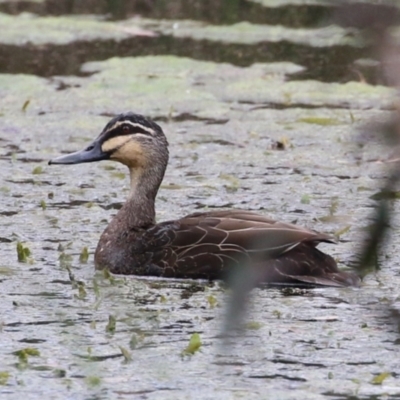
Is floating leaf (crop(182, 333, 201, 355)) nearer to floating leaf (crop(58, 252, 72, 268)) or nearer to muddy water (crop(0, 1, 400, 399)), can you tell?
muddy water (crop(0, 1, 400, 399))

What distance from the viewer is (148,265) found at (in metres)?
6.34

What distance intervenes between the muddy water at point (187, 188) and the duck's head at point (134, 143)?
0.55 m

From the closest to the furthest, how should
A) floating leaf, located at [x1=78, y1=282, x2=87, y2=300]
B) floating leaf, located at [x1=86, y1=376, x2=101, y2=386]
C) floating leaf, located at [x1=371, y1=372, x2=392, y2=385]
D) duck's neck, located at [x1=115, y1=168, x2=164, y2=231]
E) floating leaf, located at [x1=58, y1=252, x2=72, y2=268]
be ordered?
floating leaf, located at [x1=86, y1=376, x2=101, y2=386], floating leaf, located at [x1=371, y1=372, x2=392, y2=385], floating leaf, located at [x1=78, y1=282, x2=87, y2=300], floating leaf, located at [x1=58, y1=252, x2=72, y2=268], duck's neck, located at [x1=115, y1=168, x2=164, y2=231]

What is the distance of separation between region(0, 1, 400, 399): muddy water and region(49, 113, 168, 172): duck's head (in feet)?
1.80

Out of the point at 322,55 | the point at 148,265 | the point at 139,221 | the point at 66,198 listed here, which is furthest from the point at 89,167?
the point at 322,55

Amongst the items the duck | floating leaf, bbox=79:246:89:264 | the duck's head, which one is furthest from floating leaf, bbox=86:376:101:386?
the duck's head

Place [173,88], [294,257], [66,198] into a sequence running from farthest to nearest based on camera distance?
1. [173,88]
2. [66,198]
3. [294,257]

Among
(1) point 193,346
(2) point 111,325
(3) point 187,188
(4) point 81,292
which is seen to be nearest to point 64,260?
(4) point 81,292

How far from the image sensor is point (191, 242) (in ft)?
20.6

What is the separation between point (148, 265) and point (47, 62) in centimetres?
678

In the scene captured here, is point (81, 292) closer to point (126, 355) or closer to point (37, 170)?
point (126, 355)

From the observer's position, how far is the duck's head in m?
7.18

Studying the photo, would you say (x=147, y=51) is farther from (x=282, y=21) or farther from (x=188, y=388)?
(x=188, y=388)

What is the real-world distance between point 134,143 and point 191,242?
1.15 metres
